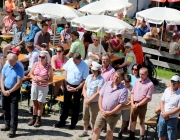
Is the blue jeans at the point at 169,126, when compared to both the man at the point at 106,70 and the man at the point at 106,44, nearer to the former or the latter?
the man at the point at 106,70

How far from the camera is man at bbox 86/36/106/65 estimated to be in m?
13.0

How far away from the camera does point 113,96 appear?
8.72 meters

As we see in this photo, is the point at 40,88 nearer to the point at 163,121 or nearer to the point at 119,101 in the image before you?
the point at 119,101

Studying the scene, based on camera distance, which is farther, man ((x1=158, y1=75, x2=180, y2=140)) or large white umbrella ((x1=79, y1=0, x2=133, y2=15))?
large white umbrella ((x1=79, y1=0, x2=133, y2=15))

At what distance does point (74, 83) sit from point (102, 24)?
3387mm

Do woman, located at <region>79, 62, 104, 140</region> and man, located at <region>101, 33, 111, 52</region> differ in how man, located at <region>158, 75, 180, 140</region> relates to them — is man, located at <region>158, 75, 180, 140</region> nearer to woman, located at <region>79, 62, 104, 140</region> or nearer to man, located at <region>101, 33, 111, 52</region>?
woman, located at <region>79, 62, 104, 140</region>

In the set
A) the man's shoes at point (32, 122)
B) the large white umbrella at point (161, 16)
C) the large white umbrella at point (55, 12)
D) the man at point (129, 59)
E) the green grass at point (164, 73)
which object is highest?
the large white umbrella at point (55, 12)

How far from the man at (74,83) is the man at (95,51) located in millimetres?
2753

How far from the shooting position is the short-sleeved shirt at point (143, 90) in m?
9.30

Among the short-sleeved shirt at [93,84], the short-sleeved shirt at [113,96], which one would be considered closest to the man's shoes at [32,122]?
the short-sleeved shirt at [93,84]

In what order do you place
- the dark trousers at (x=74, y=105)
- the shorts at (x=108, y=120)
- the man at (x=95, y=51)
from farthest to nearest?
the man at (x=95, y=51), the dark trousers at (x=74, y=105), the shorts at (x=108, y=120)

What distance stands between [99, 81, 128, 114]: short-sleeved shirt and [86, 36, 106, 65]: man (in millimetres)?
4275

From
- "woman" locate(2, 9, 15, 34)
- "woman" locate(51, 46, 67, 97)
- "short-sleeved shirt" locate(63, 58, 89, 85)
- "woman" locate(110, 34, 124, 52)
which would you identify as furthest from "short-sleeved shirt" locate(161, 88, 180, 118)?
"woman" locate(2, 9, 15, 34)

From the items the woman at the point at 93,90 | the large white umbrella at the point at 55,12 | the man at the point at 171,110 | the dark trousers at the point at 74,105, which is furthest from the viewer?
the large white umbrella at the point at 55,12
